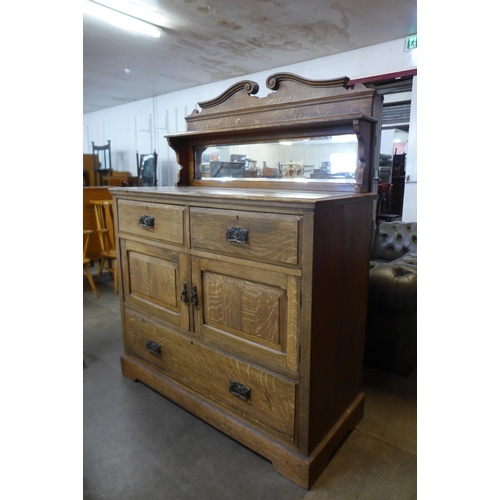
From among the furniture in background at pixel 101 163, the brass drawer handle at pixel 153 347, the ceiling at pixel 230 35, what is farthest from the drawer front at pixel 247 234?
the furniture in background at pixel 101 163

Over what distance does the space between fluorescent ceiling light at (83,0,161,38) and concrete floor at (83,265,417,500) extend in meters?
3.27

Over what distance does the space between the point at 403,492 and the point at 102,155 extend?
9284mm

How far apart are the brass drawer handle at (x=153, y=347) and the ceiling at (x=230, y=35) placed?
286 cm

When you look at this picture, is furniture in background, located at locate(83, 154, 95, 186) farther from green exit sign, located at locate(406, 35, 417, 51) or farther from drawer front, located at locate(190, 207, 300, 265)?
drawer front, located at locate(190, 207, 300, 265)

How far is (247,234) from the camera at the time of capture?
1.37 metres

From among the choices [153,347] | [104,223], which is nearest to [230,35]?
[104,223]

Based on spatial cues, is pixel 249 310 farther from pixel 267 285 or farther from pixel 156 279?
pixel 156 279

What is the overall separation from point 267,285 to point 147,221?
2.48 feet

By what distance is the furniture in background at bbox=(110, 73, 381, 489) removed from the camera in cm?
130

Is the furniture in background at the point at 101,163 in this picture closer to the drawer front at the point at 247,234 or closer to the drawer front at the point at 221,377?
the drawer front at the point at 221,377

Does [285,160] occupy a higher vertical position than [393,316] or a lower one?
higher
